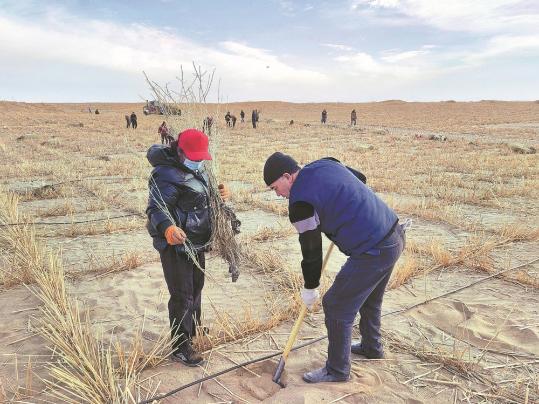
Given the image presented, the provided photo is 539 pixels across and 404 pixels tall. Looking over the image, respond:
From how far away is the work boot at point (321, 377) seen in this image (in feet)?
10.0

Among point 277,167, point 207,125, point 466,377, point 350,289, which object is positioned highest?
point 207,125

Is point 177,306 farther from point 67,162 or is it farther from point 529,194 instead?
point 67,162

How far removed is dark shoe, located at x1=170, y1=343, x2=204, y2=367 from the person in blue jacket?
3.39ft

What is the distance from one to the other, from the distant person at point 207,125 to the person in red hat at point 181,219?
561mm

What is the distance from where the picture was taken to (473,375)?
321 centimetres

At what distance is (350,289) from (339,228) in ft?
1.31

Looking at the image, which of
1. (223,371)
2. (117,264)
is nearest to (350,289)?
(223,371)

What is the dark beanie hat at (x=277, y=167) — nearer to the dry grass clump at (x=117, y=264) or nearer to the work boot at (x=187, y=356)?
the work boot at (x=187, y=356)

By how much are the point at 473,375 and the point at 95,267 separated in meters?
4.12

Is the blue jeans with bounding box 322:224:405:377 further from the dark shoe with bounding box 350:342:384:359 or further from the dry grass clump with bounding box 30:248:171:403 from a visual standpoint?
the dry grass clump with bounding box 30:248:171:403

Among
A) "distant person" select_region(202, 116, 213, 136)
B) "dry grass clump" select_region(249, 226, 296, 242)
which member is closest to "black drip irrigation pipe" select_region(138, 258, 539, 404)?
"distant person" select_region(202, 116, 213, 136)

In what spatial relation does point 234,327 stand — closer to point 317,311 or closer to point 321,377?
point 317,311

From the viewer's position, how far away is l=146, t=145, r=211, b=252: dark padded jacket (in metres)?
3.03

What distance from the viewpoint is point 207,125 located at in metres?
3.97
